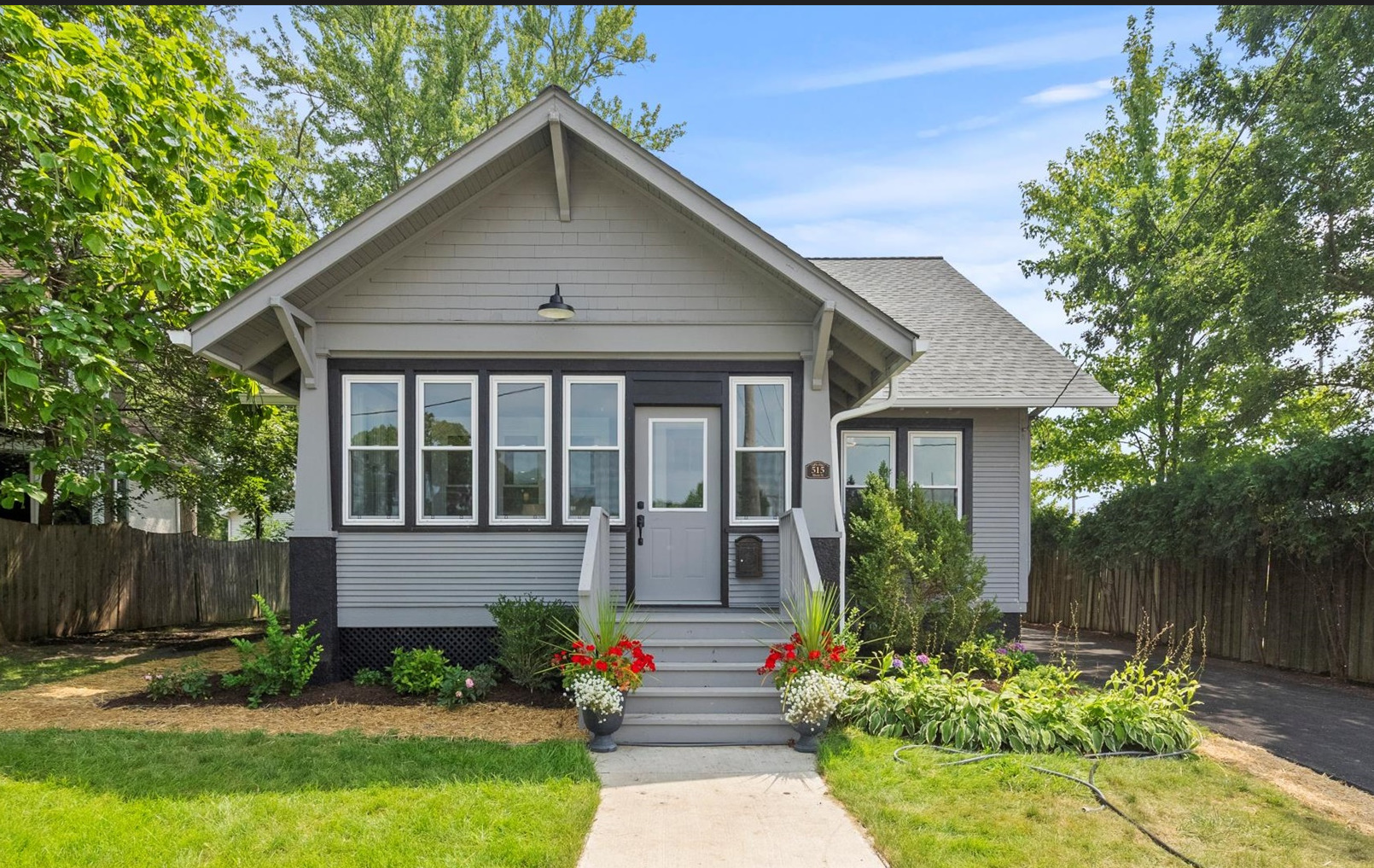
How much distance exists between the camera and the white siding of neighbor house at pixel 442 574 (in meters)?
8.09

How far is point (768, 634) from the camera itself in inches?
299

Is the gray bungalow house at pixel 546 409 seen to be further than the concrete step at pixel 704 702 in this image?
Yes

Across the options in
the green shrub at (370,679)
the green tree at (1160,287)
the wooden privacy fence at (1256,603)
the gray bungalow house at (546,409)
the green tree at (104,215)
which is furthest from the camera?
the green tree at (1160,287)

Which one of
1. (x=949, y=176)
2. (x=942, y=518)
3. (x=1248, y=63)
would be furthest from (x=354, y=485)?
(x=1248, y=63)

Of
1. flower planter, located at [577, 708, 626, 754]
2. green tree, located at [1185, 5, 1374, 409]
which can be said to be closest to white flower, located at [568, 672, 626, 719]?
flower planter, located at [577, 708, 626, 754]

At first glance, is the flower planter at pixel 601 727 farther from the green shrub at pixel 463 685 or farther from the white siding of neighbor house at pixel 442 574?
the white siding of neighbor house at pixel 442 574

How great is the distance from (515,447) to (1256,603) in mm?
9616

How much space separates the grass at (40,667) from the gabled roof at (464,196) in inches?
162

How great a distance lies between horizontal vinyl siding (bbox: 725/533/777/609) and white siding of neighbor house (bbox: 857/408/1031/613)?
3215 millimetres

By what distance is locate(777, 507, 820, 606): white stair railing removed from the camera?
22.8 feet

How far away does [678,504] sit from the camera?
8492 mm

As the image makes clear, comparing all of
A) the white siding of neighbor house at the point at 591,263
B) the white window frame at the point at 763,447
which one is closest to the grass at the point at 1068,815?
the white window frame at the point at 763,447

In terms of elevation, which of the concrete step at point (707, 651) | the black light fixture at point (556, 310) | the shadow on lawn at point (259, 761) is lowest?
the shadow on lawn at point (259, 761)

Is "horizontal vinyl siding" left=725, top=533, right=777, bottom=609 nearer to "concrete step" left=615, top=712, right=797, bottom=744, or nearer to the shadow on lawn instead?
"concrete step" left=615, top=712, right=797, bottom=744
